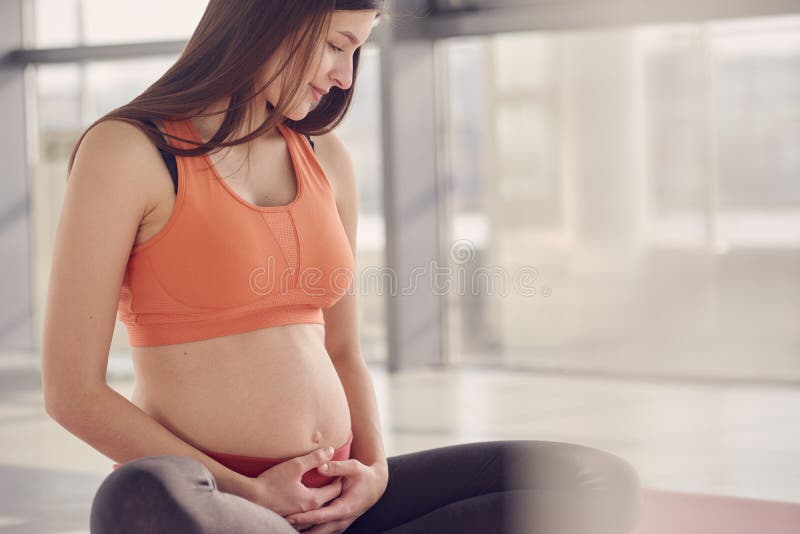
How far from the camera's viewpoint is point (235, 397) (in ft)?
4.18

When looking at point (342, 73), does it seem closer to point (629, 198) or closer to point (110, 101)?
point (629, 198)

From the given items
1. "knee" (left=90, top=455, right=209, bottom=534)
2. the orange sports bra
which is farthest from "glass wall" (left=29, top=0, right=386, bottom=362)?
"knee" (left=90, top=455, right=209, bottom=534)

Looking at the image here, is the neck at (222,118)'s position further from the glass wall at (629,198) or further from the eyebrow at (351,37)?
the glass wall at (629,198)

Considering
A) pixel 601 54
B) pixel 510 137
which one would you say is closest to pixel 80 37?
pixel 510 137

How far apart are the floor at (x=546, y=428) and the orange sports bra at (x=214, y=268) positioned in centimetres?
148

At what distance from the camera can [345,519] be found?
133 centimetres

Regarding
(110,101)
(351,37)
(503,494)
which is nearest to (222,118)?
(351,37)

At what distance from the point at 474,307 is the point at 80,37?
2.56m

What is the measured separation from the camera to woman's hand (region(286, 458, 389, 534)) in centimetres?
128

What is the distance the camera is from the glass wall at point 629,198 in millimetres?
4309

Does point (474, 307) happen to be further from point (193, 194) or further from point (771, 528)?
point (193, 194)

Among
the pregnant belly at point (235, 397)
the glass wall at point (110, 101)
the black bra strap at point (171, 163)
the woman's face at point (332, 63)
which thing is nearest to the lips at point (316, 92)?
the woman's face at point (332, 63)

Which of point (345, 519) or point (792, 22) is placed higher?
point (792, 22)

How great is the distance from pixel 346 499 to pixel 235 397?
19 centimetres
